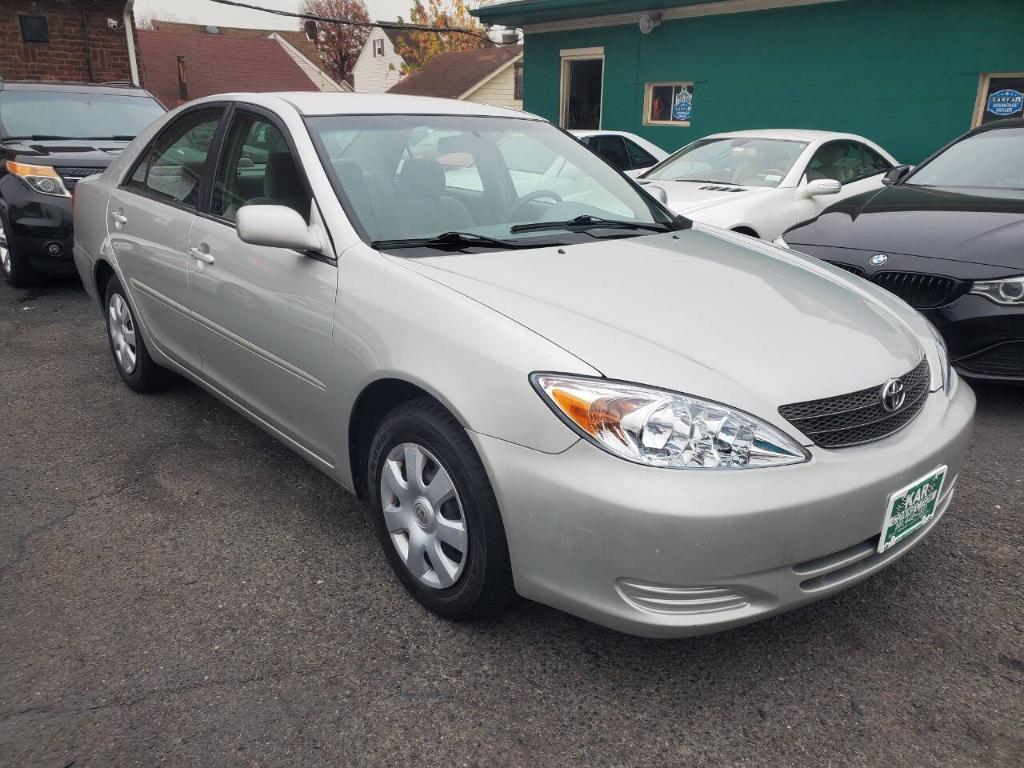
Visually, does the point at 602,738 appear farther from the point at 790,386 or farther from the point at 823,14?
the point at 823,14

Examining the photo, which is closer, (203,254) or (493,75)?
(203,254)

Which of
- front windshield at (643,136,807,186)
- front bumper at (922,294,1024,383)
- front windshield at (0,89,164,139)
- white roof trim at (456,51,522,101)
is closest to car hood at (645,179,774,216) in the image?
front windshield at (643,136,807,186)

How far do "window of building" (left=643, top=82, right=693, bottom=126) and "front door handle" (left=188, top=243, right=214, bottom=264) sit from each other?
11.2 meters

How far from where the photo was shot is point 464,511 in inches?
88.7

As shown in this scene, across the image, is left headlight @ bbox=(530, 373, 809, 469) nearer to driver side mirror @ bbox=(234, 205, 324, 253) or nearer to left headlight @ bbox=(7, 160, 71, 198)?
driver side mirror @ bbox=(234, 205, 324, 253)

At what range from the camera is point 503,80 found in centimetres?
3578

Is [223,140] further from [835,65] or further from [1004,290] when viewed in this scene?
[835,65]

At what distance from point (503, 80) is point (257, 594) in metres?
36.0

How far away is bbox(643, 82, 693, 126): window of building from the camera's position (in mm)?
13148

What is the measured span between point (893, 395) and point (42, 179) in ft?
21.2

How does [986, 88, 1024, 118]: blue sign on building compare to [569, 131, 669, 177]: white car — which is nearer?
[986, 88, 1024, 118]: blue sign on building

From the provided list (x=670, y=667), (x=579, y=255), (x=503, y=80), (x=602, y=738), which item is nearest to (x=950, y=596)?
(x=670, y=667)

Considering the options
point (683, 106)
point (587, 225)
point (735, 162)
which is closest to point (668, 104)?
point (683, 106)

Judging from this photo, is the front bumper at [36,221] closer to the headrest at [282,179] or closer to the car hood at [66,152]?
the car hood at [66,152]
